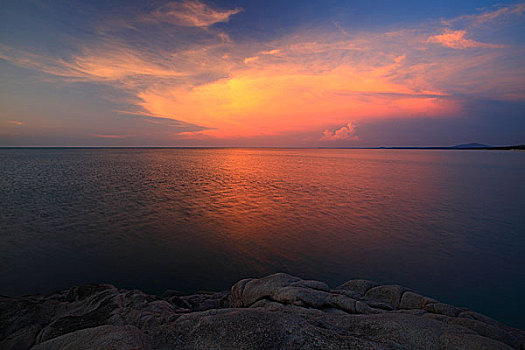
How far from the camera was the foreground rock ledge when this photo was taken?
437 centimetres

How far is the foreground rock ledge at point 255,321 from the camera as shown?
14.3ft

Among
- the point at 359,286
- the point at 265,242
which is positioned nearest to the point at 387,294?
the point at 359,286

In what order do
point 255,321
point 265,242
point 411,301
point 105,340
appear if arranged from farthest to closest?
point 265,242 → point 411,301 → point 255,321 → point 105,340

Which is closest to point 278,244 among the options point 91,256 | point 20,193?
point 91,256

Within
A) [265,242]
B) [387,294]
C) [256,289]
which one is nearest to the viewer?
[256,289]

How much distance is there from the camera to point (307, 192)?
31.9 metres

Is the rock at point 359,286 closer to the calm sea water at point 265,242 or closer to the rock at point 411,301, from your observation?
the rock at point 411,301

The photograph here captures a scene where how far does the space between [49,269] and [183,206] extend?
40.7 feet

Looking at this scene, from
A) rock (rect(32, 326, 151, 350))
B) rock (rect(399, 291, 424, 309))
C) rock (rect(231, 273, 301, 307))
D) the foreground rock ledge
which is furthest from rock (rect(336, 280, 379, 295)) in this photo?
rock (rect(32, 326, 151, 350))

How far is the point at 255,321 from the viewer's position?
4.64 meters

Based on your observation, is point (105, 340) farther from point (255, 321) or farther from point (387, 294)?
point (387, 294)

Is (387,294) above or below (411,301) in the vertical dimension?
below

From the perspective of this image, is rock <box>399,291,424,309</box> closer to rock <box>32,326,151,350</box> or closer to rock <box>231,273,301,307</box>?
rock <box>231,273,301,307</box>

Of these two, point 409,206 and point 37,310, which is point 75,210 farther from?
point 409,206
